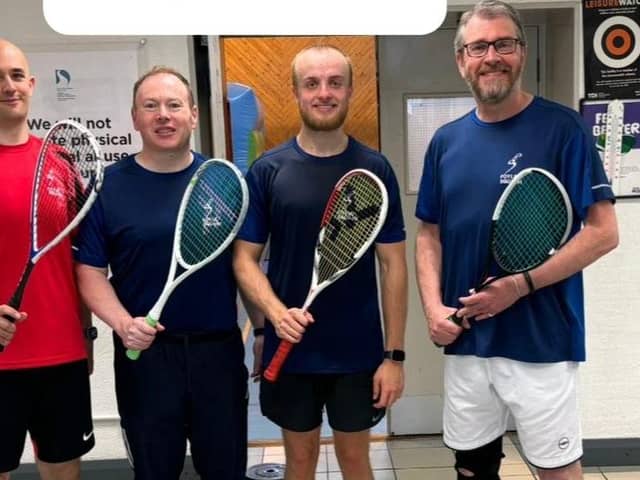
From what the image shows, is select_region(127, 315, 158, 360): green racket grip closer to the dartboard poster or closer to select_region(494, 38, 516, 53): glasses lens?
select_region(494, 38, 516, 53): glasses lens

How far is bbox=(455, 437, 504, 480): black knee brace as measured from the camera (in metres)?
2.12

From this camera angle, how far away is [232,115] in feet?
13.6

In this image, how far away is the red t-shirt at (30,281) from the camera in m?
2.00

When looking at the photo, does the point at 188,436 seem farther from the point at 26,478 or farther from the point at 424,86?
the point at 424,86

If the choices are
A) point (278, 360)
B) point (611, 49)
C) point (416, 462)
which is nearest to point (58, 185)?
point (278, 360)

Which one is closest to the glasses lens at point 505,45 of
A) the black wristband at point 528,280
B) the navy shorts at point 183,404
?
the black wristband at point 528,280

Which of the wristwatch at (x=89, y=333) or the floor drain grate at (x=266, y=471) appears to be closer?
the wristwatch at (x=89, y=333)

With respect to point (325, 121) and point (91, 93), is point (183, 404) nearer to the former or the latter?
point (325, 121)

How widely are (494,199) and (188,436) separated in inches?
47.1

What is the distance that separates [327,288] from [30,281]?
0.90 m

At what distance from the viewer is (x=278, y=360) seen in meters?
1.96

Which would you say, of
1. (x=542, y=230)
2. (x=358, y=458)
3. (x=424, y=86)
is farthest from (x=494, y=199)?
(x=424, y=86)

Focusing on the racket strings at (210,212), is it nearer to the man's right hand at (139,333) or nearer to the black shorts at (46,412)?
the man's right hand at (139,333)

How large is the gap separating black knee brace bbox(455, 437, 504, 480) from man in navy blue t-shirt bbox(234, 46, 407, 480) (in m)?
0.30
